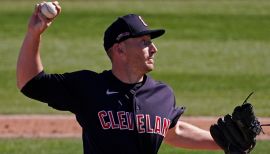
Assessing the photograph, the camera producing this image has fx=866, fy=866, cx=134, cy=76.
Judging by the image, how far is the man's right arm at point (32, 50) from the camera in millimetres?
4840

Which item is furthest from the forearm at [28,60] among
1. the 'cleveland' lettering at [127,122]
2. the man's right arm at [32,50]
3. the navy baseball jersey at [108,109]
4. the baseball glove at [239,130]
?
the baseball glove at [239,130]

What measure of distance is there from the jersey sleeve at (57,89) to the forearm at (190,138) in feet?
2.28

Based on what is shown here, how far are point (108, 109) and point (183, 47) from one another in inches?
375

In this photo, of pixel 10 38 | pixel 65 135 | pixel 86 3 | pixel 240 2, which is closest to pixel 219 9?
pixel 240 2

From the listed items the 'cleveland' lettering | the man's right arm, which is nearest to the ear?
the 'cleveland' lettering

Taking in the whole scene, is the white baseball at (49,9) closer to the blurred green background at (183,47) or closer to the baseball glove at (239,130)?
the baseball glove at (239,130)

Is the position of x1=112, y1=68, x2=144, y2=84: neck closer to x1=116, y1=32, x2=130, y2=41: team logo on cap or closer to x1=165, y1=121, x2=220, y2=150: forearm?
x1=116, y1=32, x2=130, y2=41: team logo on cap

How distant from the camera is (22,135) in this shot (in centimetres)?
1017

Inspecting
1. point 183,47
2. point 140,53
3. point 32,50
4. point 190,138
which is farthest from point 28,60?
point 183,47

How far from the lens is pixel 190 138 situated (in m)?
5.55

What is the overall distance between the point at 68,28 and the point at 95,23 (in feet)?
1.75

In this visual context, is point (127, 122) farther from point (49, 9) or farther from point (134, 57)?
point (49, 9)

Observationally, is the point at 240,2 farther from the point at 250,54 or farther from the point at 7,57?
the point at 7,57

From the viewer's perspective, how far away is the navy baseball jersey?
5164mm
